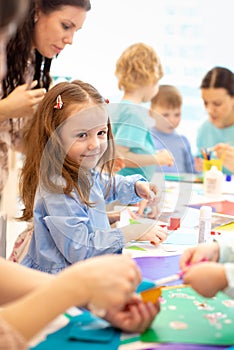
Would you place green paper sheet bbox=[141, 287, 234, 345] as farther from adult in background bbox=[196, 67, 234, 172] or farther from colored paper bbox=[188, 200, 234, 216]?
adult in background bbox=[196, 67, 234, 172]

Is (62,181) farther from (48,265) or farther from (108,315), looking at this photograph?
(108,315)

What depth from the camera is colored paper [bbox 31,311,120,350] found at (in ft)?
2.75

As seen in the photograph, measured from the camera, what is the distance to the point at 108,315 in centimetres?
89

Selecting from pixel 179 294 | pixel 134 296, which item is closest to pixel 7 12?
pixel 134 296

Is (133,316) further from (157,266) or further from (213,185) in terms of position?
(213,185)

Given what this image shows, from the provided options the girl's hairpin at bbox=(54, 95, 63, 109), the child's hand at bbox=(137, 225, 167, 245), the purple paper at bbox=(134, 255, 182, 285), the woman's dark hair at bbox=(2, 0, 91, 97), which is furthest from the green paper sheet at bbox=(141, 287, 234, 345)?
the woman's dark hair at bbox=(2, 0, 91, 97)

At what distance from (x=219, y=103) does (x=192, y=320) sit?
2028 mm

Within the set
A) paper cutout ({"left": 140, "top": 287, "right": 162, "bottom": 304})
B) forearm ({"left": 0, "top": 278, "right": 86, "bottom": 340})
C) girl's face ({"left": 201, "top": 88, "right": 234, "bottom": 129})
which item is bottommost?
paper cutout ({"left": 140, "top": 287, "right": 162, "bottom": 304})

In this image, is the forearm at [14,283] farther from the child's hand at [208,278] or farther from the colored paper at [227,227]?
the colored paper at [227,227]

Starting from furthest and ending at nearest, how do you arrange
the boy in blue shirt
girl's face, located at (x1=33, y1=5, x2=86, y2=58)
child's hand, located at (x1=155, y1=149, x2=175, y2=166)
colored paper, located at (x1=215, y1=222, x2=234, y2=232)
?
1. the boy in blue shirt
2. child's hand, located at (x1=155, y1=149, x2=175, y2=166)
3. girl's face, located at (x1=33, y1=5, x2=86, y2=58)
4. colored paper, located at (x1=215, y1=222, x2=234, y2=232)

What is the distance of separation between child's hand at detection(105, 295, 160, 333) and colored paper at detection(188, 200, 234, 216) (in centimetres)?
103

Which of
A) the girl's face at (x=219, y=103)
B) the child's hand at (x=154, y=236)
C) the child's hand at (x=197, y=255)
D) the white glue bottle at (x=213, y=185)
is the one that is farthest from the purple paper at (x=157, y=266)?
the girl's face at (x=219, y=103)

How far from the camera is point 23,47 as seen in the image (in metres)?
1.87

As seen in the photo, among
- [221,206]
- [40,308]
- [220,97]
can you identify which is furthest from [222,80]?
[40,308]
